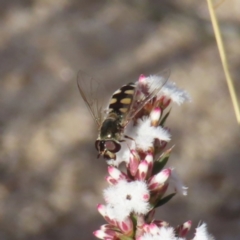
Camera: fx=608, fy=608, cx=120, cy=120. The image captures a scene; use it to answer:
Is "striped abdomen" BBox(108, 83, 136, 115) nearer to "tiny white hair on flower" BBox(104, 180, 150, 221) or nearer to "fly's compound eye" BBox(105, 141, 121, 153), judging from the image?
"fly's compound eye" BBox(105, 141, 121, 153)

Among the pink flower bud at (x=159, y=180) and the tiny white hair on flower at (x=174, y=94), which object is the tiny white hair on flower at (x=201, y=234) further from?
the tiny white hair on flower at (x=174, y=94)

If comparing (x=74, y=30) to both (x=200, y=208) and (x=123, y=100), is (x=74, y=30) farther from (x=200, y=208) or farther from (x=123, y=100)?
(x=123, y=100)

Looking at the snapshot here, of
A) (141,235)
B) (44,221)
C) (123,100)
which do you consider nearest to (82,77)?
(123,100)

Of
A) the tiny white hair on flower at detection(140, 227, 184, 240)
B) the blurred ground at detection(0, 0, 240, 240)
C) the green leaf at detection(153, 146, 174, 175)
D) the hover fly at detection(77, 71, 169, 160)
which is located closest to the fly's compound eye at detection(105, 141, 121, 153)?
the hover fly at detection(77, 71, 169, 160)

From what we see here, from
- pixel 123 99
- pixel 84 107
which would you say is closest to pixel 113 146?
pixel 123 99

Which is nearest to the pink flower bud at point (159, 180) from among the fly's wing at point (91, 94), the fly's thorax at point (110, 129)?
the fly's thorax at point (110, 129)
